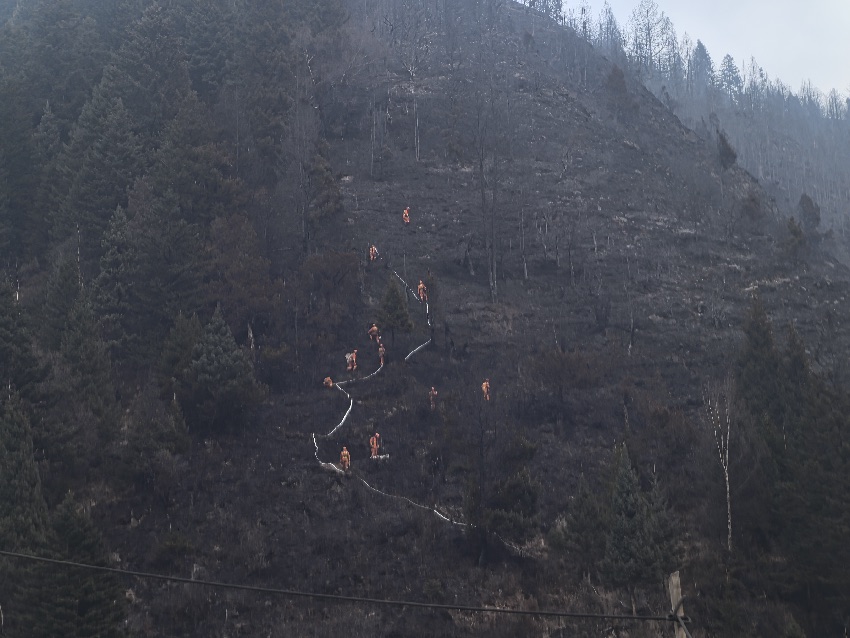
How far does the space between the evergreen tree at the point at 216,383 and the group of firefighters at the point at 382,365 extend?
3.83 metres

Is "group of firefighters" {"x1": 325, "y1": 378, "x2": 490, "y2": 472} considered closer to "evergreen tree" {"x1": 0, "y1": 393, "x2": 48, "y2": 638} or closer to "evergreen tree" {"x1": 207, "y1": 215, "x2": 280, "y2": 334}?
"evergreen tree" {"x1": 207, "y1": 215, "x2": 280, "y2": 334}

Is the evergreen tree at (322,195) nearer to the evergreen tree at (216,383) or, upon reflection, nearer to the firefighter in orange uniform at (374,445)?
the evergreen tree at (216,383)

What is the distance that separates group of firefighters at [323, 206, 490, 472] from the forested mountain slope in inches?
14.4

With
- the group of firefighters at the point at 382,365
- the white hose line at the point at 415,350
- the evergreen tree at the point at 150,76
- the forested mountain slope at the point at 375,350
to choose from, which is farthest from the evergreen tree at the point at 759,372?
the evergreen tree at the point at 150,76

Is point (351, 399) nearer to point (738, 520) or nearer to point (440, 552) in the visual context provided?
point (440, 552)

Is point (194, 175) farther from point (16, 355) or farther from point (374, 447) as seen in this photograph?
point (374, 447)

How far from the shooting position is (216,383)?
84.5 ft

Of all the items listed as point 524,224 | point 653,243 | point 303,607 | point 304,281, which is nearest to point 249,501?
point 303,607

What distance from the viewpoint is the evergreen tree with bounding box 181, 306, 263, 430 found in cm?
2570

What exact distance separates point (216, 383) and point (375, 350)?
28.5 ft

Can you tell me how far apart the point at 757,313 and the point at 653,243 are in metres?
16.8

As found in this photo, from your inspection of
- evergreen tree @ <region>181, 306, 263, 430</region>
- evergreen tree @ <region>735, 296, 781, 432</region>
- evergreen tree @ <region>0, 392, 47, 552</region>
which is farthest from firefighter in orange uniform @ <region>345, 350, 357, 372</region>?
evergreen tree @ <region>735, 296, 781, 432</region>

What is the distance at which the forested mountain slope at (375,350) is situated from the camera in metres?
19.9

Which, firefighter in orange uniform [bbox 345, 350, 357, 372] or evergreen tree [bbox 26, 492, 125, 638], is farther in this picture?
firefighter in orange uniform [bbox 345, 350, 357, 372]
